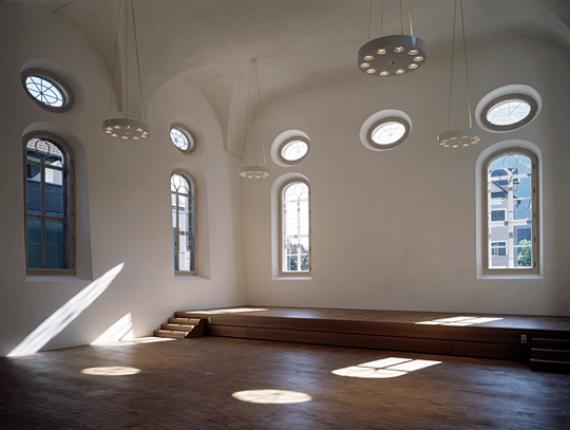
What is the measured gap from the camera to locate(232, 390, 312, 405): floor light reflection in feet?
17.5

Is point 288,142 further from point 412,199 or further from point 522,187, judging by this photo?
point 522,187

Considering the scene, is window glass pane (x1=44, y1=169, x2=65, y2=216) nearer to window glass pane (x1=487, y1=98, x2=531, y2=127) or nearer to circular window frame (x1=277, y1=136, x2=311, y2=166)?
circular window frame (x1=277, y1=136, x2=311, y2=166)

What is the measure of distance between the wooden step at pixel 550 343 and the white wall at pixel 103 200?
286 inches

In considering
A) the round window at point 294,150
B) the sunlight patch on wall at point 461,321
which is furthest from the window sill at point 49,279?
the sunlight patch on wall at point 461,321

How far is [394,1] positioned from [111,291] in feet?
25.0

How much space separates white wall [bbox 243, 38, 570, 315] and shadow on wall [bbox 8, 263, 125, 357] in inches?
180

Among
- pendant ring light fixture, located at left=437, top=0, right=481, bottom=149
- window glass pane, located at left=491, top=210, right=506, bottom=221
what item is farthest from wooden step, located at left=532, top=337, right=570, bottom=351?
window glass pane, located at left=491, top=210, right=506, bottom=221

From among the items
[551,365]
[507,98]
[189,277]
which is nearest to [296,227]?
[189,277]

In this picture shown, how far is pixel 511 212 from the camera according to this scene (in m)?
10.3

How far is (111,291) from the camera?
9672 millimetres

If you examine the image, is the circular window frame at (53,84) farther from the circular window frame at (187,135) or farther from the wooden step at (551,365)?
the wooden step at (551,365)

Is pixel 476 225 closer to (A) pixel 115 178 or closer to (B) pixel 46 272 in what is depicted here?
(A) pixel 115 178

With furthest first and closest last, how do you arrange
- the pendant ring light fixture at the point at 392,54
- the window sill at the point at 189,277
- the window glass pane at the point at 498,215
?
the window sill at the point at 189,277
the window glass pane at the point at 498,215
the pendant ring light fixture at the point at 392,54

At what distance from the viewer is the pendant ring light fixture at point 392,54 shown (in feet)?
16.7
